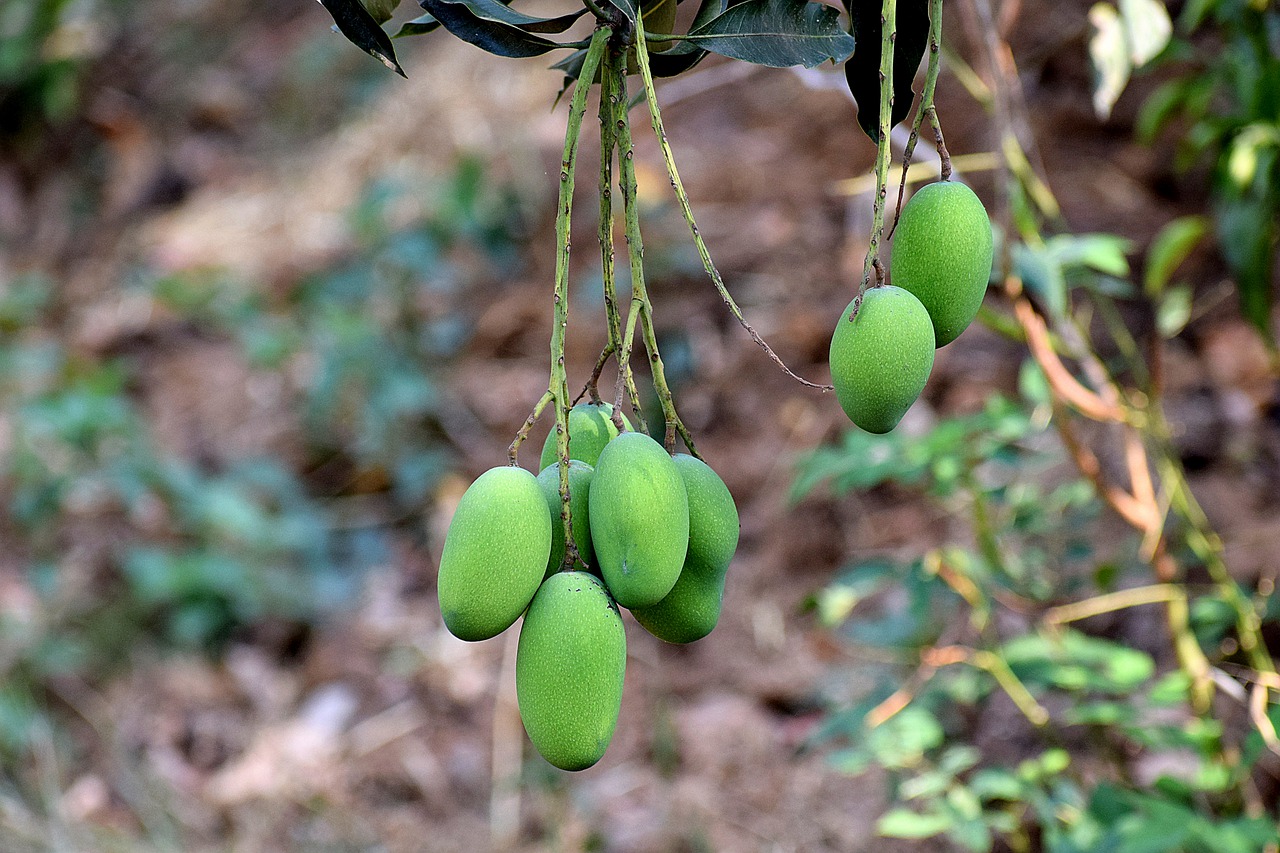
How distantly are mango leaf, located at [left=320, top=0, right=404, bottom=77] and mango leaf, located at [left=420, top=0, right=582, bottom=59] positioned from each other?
3cm

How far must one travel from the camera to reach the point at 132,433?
242 centimetres

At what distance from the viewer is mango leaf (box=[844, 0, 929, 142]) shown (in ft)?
1.92

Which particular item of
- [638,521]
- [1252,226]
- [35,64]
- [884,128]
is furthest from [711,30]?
[35,64]

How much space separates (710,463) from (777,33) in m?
1.79

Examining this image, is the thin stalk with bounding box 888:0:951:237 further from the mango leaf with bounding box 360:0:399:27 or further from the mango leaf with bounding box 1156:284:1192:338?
the mango leaf with bounding box 1156:284:1192:338

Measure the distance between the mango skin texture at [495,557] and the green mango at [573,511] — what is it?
0.03 m

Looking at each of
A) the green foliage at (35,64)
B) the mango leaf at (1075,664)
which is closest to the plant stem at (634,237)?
the mango leaf at (1075,664)

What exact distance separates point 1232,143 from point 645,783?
1277 mm

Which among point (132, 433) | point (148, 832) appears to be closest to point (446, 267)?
point (132, 433)

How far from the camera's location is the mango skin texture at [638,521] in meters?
0.53

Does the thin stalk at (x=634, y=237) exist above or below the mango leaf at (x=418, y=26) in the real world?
below

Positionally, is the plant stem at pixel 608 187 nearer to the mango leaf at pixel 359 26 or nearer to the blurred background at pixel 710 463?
the mango leaf at pixel 359 26

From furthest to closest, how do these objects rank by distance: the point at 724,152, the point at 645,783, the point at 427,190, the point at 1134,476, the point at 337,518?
1. the point at 427,190
2. the point at 724,152
3. the point at 337,518
4. the point at 645,783
5. the point at 1134,476

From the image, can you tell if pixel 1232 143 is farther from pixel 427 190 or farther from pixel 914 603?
pixel 427 190
